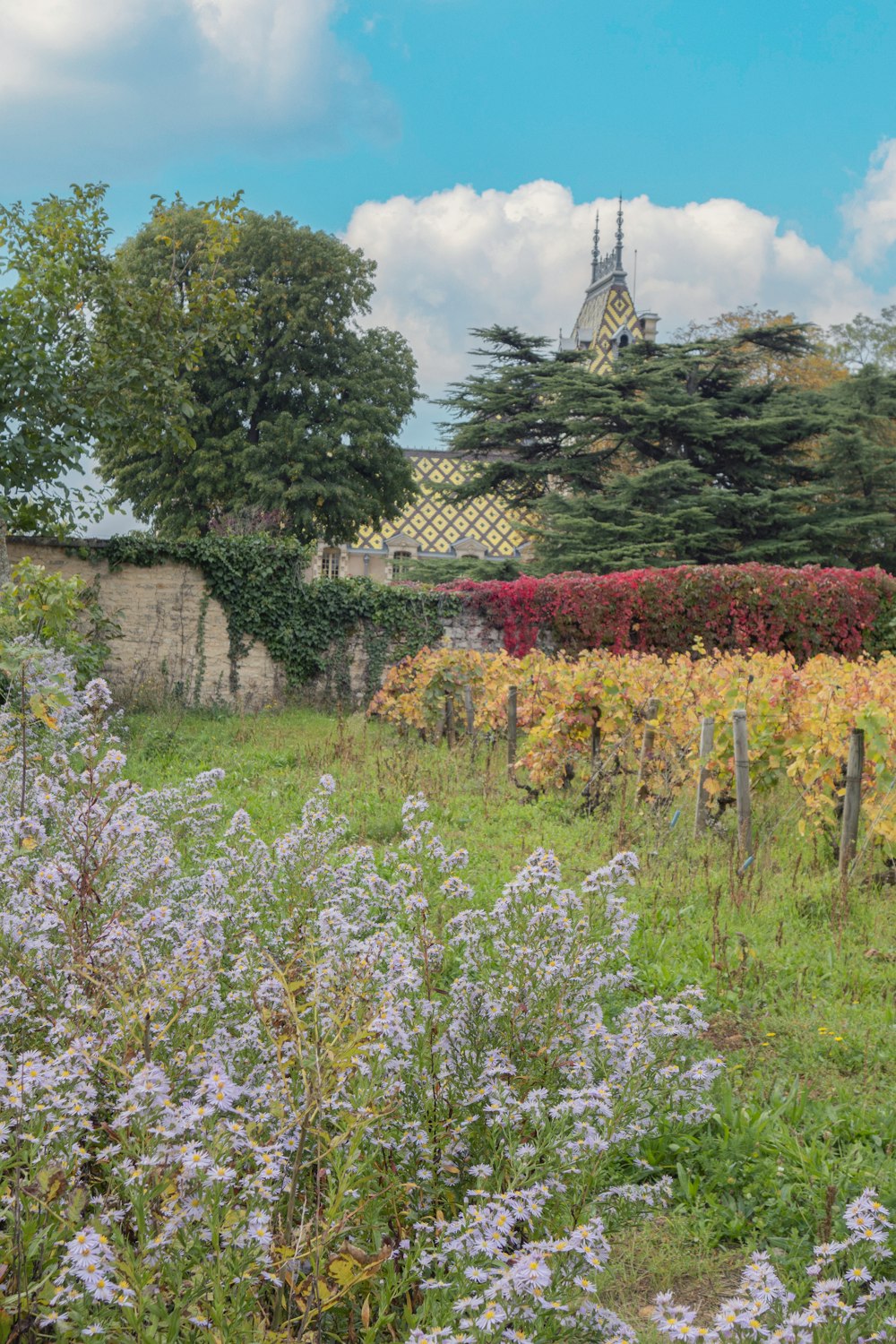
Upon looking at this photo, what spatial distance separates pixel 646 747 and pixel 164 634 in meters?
9.59

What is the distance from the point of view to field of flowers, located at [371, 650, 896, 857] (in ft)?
21.3

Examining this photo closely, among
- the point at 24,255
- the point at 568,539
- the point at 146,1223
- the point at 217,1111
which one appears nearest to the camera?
the point at 146,1223

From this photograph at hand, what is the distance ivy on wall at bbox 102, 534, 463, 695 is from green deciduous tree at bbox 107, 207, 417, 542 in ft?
32.6

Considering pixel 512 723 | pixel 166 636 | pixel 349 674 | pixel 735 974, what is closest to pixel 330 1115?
pixel 735 974

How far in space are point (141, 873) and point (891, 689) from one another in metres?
5.12

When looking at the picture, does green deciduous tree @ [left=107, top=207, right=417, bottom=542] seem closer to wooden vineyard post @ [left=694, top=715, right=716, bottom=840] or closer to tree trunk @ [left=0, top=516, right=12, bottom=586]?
tree trunk @ [left=0, top=516, right=12, bottom=586]

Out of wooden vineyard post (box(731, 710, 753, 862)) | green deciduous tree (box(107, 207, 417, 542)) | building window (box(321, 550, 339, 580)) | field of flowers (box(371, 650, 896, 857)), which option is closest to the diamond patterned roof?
building window (box(321, 550, 339, 580))

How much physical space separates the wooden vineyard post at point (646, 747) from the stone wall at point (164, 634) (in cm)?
904

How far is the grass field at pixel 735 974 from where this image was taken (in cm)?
305

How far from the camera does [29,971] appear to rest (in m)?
3.03

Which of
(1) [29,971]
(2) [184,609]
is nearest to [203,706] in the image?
(2) [184,609]

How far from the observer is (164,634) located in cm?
1563

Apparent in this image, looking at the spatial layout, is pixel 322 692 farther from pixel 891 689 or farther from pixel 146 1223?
pixel 146 1223

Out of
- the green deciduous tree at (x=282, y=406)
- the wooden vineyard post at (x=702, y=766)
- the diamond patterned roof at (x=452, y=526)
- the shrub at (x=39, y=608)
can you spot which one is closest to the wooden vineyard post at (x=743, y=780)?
the wooden vineyard post at (x=702, y=766)
